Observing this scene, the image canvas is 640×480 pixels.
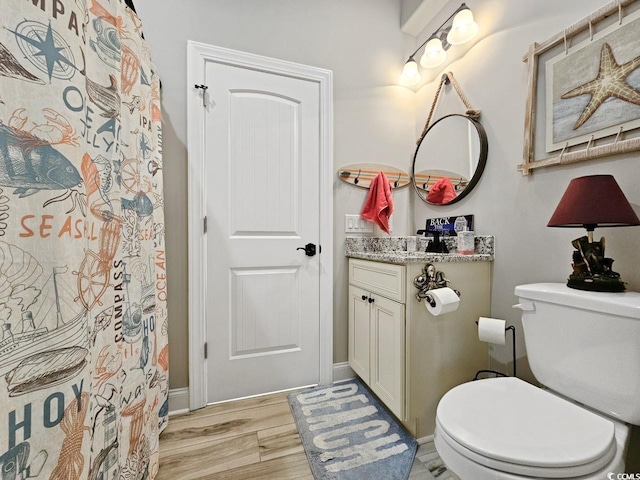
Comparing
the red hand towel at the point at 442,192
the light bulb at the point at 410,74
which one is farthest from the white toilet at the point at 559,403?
the light bulb at the point at 410,74

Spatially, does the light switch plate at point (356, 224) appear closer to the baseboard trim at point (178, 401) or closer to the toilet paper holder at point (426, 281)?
the toilet paper holder at point (426, 281)

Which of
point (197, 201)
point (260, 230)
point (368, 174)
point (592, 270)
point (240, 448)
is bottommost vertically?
point (240, 448)

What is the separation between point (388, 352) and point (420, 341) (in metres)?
0.20

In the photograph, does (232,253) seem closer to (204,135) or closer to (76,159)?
(204,135)

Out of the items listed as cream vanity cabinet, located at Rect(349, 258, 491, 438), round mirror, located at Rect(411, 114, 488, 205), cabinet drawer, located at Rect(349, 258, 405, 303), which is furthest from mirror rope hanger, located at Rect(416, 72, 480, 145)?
cabinet drawer, located at Rect(349, 258, 405, 303)

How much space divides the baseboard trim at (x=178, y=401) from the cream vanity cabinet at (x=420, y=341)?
111 centimetres

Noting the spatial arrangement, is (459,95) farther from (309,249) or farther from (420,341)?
(420,341)

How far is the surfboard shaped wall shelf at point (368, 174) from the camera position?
6.15 feet

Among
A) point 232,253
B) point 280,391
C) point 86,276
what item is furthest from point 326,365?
point 86,276

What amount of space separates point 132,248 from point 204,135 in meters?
0.90

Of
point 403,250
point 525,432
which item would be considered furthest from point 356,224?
point 525,432

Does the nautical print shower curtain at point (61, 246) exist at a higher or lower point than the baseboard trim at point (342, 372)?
higher

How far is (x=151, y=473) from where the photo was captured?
1083mm

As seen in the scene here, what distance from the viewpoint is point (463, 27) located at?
4.92 feet
